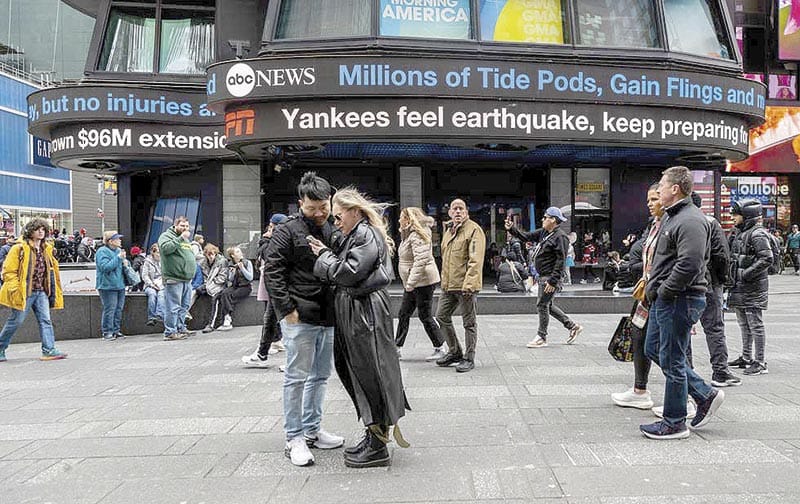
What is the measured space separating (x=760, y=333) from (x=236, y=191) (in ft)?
41.4

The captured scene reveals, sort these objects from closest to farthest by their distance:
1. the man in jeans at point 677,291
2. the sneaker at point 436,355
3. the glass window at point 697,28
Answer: the man in jeans at point 677,291 < the sneaker at point 436,355 < the glass window at point 697,28

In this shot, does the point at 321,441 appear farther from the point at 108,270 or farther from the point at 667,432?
the point at 108,270

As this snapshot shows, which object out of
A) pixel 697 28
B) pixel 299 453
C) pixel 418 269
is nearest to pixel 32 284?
pixel 418 269

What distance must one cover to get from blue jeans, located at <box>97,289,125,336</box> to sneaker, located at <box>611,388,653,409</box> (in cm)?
813

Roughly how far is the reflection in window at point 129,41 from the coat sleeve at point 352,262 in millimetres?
14193

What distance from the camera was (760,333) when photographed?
7055 millimetres

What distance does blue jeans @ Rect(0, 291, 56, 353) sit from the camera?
27.7 ft

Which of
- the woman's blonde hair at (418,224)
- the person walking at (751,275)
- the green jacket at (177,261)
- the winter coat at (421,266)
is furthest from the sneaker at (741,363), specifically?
the green jacket at (177,261)

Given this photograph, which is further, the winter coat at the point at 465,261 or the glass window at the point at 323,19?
the glass window at the point at 323,19

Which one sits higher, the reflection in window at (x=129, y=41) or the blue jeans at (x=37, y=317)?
the reflection in window at (x=129, y=41)

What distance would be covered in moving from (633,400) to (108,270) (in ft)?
26.7

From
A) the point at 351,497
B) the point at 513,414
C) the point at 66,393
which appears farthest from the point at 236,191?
the point at 351,497

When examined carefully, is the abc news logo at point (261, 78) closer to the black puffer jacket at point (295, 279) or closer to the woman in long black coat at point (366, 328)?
the black puffer jacket at point (295, 279)

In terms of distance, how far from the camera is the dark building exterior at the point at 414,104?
42.1ft
